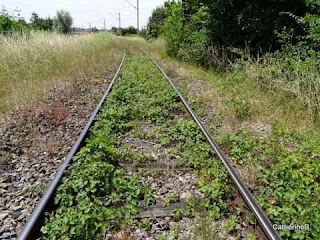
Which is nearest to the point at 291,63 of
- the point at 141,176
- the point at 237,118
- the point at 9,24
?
the point at 237,118

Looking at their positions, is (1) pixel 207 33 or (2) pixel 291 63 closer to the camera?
(2) pixel 291 63

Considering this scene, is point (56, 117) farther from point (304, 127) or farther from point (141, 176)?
point (304, 127)

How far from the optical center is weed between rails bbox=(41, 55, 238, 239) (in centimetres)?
246

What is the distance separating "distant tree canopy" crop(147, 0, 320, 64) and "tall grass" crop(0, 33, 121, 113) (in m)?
4.77

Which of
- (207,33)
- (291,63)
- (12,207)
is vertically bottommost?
(12,207)

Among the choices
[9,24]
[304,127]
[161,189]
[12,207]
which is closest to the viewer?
[12,207]

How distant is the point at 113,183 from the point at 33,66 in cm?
711

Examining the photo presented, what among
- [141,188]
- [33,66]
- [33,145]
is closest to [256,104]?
[141,188]

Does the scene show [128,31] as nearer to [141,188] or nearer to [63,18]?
[63,18]

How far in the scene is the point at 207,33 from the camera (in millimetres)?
11609

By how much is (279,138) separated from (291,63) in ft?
10.4

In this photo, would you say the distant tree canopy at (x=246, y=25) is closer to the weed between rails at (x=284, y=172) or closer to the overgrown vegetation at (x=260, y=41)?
the overgrown vegetation at (x=260, y=41)

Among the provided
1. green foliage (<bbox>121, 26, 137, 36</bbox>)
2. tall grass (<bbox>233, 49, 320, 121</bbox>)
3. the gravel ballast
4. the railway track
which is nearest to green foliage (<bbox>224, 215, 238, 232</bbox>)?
the railway track

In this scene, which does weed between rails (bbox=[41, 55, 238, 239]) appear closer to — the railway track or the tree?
the railway track
